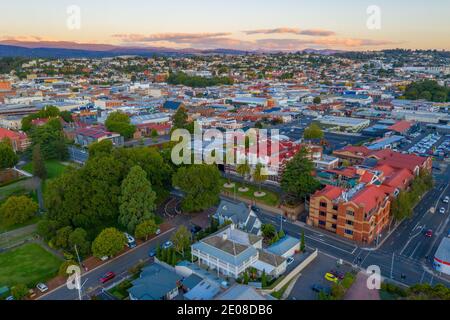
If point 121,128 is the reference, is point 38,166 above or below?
below

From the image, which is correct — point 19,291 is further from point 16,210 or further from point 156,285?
point 16,210

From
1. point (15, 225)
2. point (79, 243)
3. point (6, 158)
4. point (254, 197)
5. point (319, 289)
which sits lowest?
point (319, 289)

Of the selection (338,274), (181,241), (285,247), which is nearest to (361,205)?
(338,274)

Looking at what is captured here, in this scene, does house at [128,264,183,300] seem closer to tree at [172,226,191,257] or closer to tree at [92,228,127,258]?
tree at [172,226,191,257]

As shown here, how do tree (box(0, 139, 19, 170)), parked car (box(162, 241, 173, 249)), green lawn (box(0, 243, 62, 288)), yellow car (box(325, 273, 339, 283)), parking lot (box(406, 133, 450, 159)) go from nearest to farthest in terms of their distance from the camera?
1. yellow car (box(325, 273, 339, 283))
2. green lawn (box(0, 243, 62, 288))
3. parked car (box(162, 241, 173, 249))
4. tree (box(0, 139, 19, 170))
5. parking lot (box(406, 133, 450, 159))

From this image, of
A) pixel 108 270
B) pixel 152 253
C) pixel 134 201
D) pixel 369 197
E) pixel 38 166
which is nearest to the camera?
pixel 108 270

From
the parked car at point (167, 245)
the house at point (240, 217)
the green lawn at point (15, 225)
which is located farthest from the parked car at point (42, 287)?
the house at point (240, 217)

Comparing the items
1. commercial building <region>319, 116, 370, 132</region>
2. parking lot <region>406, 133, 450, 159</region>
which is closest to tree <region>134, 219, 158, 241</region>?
parking lot <region>406, 133, 450, 159</region>
